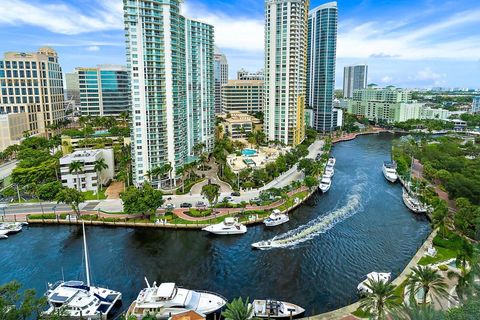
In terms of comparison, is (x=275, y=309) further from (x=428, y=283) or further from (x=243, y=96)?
(x=243, y=96)

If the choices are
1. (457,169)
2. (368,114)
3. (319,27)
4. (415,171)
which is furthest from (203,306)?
(368,114)

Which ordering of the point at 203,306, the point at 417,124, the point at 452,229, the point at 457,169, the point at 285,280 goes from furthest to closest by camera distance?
the point at 417,124 < the point at 457,169 < the point at 452,229 < the point at 285,280 < the point at 203,306

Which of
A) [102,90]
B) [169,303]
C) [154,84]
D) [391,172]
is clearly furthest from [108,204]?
[102,90]

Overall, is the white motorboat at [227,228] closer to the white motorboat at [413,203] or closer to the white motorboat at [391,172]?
the white motorboat at [413,203]

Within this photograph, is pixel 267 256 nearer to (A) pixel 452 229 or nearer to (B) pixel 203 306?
(B) pixel 203 306

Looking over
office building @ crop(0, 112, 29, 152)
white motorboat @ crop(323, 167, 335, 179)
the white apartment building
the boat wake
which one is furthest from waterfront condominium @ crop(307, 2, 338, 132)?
office building @ crop(0, 112, 29, 152)
